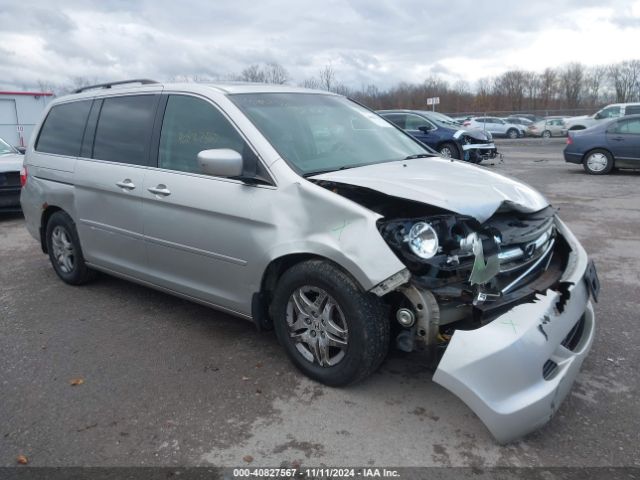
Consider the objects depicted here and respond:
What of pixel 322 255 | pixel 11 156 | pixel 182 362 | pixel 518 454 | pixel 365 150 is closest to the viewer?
pixel 518 454

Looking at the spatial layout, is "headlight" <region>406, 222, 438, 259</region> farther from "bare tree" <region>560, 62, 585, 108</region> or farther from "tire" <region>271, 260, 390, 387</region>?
"bare tree" <region>560, 62, 585, 108</region>

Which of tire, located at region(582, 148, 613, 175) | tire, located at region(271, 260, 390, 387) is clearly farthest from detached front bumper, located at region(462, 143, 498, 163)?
tire, located at region(271, 260, 390, 387)

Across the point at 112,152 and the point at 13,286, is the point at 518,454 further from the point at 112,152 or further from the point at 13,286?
the point at 13,286

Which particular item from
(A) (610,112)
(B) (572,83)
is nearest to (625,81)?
(B) (572,83)

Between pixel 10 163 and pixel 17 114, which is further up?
pixel 17 114

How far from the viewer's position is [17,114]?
1997cm

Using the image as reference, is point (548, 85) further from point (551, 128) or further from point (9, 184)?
point (9, 184)

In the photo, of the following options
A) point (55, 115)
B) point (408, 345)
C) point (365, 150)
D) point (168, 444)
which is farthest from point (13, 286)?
point (408, 345)

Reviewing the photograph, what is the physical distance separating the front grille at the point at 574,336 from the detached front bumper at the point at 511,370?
18 cm

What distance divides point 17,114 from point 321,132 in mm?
19972

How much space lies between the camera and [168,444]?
280 cm

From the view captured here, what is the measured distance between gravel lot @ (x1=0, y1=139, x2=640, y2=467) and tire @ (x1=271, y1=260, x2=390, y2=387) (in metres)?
0.17

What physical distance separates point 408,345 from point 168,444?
1.37m

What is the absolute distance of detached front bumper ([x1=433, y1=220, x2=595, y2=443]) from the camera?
8.34 feet
